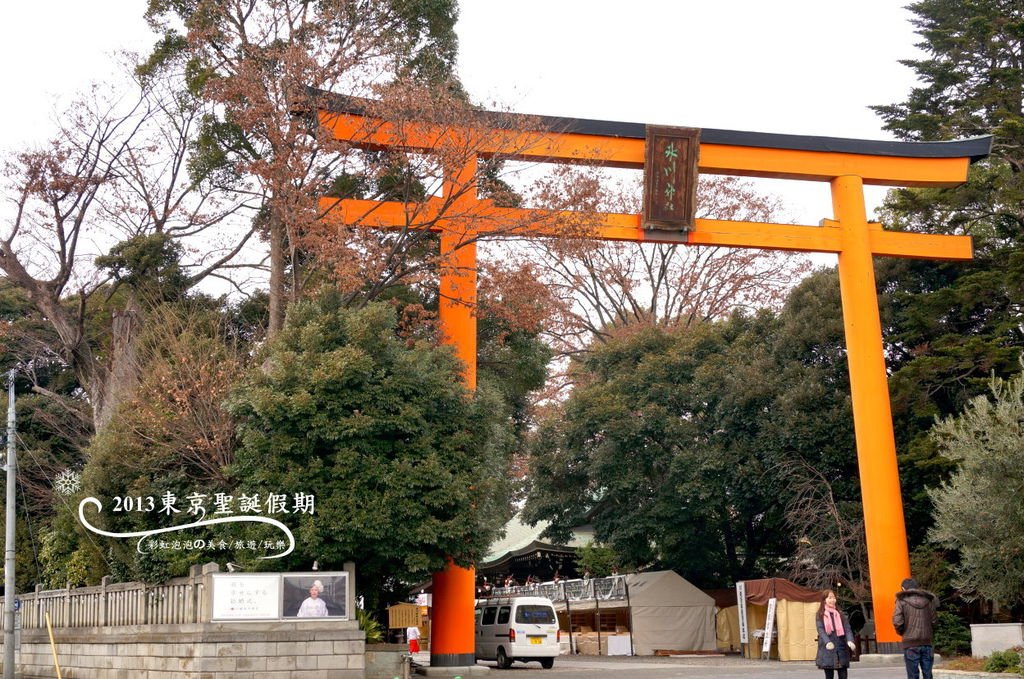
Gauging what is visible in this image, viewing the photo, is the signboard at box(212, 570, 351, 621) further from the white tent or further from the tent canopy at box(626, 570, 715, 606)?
the white tent

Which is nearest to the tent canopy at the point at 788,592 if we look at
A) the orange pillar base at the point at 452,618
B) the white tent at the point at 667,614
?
the white tent at the point at 667,614

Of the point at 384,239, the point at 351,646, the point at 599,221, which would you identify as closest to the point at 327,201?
the point at 384,239

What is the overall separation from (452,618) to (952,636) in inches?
419

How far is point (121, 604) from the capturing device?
17672 millimetres

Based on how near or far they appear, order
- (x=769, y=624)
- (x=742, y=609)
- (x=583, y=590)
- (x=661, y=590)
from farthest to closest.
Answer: (x=583, y=590) < (x=661, y=590) < (x=742, y=609) < (x=769, y=624)

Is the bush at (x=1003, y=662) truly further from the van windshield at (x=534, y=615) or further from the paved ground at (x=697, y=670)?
the van windshield at (x=534, y=615)

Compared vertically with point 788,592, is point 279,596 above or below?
above

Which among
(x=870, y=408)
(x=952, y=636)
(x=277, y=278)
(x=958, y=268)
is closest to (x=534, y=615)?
(x=870, y=408)

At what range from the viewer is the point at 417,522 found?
16.9 metres

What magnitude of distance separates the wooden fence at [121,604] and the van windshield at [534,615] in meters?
8.90

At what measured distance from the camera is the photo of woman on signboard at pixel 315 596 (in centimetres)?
1557

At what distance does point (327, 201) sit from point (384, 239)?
51.5 inches

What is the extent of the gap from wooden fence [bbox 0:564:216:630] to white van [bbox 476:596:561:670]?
8821 mm

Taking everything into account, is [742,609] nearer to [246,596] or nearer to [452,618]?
[452,618]
